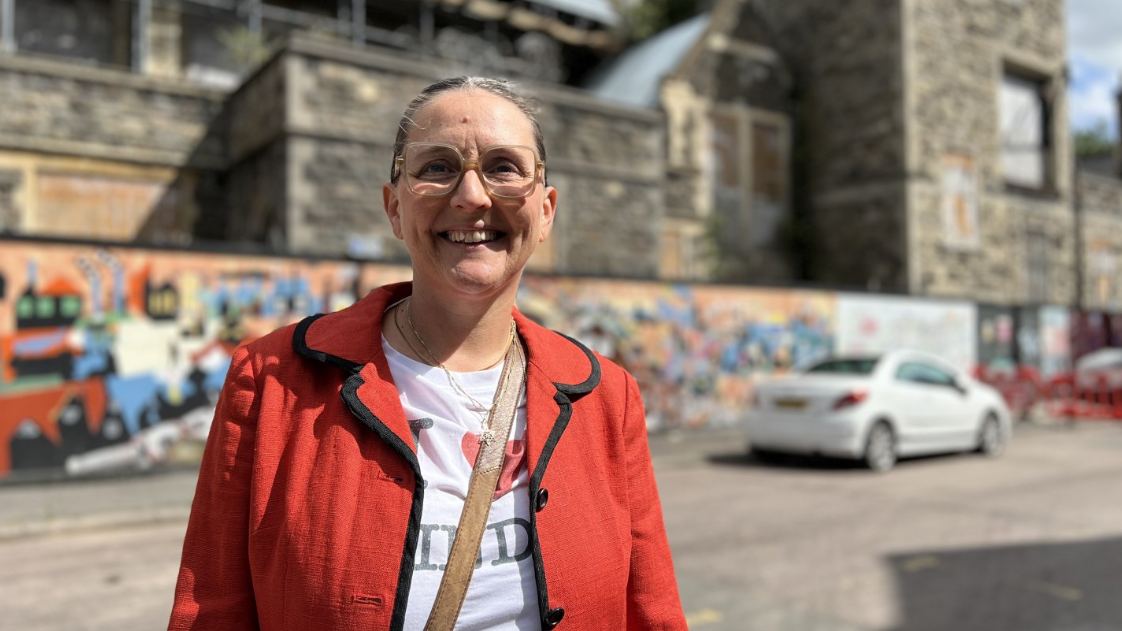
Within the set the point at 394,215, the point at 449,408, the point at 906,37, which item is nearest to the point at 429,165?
the point at 394,215

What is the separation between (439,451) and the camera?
5.29ft

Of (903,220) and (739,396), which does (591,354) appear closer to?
(739,396)

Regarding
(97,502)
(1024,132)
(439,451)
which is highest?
(1024,132)

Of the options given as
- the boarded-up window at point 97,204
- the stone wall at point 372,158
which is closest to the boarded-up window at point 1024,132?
the stone wall at point 372,158

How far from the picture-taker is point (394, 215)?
1817 mm

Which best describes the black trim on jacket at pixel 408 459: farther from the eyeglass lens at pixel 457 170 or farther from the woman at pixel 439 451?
the eyeglass lens at pixel 457 170

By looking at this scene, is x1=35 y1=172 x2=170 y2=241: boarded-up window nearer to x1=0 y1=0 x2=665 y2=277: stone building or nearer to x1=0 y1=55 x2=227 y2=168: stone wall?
x1=0 y1=0 x2=665 y2=277: stone building

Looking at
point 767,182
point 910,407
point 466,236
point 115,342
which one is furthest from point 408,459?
point 767,182

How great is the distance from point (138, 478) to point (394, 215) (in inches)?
347

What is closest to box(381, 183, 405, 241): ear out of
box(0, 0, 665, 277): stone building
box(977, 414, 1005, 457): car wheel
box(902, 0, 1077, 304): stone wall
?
box(0, 0, 665, 277): stone building

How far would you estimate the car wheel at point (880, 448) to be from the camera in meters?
9.95

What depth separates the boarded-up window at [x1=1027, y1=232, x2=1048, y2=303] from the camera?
2431cm

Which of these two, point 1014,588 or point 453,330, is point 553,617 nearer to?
point 453,330

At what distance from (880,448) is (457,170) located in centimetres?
958
